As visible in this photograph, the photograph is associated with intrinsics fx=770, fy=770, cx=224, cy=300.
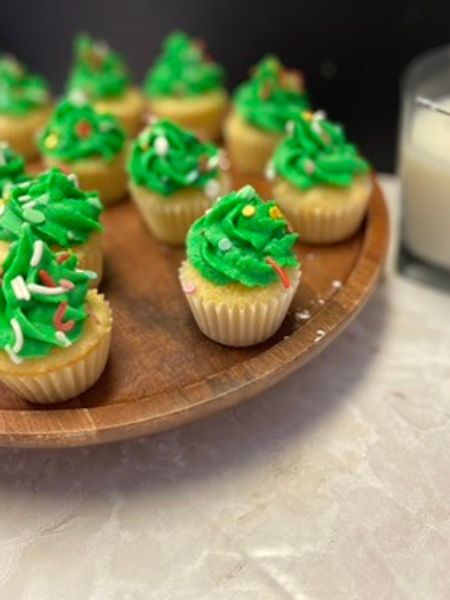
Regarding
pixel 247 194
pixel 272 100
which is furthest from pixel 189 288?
pixel 272 100

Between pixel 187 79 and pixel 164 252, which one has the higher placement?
pixel 187 79

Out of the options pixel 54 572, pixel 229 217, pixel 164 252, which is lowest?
pixel 54 572

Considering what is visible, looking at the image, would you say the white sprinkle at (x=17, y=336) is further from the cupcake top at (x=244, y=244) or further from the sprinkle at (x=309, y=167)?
the sprinkle at (x=309, y=167)

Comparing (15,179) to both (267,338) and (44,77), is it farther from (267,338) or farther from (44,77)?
(44,77)

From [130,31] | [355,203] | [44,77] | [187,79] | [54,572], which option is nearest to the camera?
[54,572]

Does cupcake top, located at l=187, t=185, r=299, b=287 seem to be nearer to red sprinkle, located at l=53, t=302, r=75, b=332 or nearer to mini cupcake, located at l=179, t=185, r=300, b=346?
mini cupcake, located at l=179, t=185, r=300, b=346

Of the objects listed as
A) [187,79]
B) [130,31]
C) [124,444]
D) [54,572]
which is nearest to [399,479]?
[124,444]

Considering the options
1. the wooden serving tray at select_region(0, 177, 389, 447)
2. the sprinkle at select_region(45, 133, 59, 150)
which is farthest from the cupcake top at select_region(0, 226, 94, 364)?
the sprinkle at select_region(45, 133, 59, 150)
